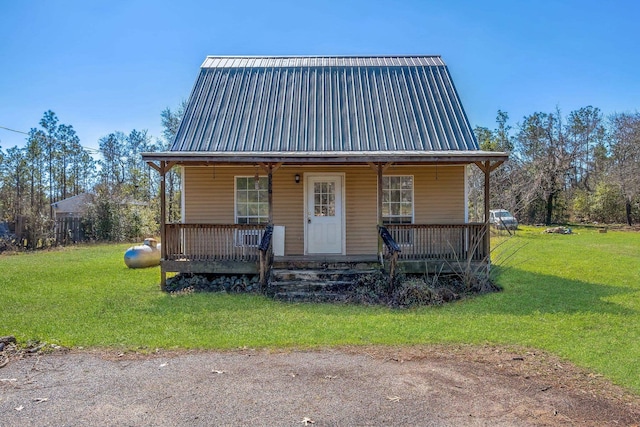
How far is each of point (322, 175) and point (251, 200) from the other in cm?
199

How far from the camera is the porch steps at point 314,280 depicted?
839cm

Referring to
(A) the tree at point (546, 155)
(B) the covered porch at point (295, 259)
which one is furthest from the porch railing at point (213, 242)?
(A) the tree at point (546, 155)

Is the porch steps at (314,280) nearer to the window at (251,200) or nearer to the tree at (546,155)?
the window at (251,200)

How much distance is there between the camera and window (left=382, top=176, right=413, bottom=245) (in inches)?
429

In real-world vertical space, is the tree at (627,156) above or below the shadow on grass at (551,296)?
above

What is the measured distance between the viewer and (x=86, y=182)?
3903 centimetres

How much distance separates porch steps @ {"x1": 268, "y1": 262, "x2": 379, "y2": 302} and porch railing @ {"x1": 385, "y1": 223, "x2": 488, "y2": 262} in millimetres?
889

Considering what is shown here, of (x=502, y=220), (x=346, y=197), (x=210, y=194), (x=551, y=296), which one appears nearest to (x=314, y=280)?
(x=346, y=197)

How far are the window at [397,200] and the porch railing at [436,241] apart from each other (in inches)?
48.3

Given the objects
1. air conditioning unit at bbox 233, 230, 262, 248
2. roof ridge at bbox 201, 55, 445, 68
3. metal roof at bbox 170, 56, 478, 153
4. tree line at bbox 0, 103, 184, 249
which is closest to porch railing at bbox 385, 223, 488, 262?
metal roof at bbox 170, 56, 478, 153

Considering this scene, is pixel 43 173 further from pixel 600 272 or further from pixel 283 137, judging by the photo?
pixel 600 272

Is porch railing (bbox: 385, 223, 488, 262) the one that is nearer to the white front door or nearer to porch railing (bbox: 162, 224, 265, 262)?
the white front door

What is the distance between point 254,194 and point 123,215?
12838 mm

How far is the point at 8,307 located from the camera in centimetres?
743
